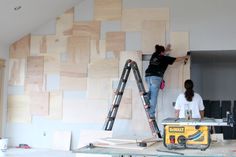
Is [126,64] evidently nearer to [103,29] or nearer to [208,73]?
[103,29]

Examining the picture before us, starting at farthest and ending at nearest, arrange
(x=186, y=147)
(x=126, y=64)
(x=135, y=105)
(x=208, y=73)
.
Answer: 1. (x=208, y=73)
2. (x=135, y=105)
3. (x=126, y=64)
4. (x=186, y=147)

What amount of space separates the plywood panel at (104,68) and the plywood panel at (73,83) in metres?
0.20

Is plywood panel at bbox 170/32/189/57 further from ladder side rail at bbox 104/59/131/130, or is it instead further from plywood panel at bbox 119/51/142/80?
ladder side rail at bbox 104/59/131/130

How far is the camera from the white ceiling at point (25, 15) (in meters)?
6.13

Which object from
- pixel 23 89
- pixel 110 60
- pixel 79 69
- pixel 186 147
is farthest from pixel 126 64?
pixel 186 147

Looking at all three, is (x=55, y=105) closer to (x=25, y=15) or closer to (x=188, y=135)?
(x=25, y=15)

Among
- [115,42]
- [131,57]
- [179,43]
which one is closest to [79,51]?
[115,42]

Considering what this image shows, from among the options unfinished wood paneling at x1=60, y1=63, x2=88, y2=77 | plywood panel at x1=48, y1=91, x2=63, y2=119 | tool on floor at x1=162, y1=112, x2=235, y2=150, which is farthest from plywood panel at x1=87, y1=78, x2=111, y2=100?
tool on floor at x1=162, y1=112, x2=235, y2=150

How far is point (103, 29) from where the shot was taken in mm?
6973

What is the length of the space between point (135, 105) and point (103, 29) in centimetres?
162

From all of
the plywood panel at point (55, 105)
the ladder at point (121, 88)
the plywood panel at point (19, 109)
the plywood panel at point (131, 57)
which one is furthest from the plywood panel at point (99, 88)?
the plywood panel at point (19, 109)

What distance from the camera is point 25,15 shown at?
6.59m

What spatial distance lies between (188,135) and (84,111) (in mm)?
4155

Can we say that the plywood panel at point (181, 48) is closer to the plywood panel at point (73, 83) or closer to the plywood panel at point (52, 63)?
the plywood panel at point (73, 83)
